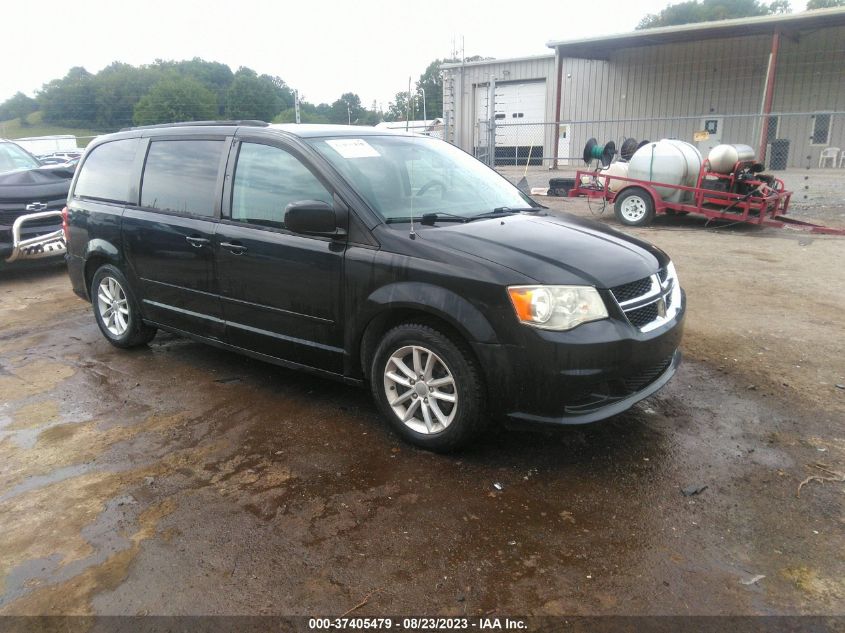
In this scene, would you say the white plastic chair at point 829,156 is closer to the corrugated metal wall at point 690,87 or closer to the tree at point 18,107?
the corrugated metal wall at point 690,87

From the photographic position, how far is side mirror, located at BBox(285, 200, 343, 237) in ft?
11.3

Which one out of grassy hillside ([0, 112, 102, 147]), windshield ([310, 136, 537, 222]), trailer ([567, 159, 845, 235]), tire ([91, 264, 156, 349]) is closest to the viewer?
windshield ([310, 136, 537, 222])

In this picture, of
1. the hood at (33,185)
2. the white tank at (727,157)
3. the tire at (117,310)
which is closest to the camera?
the tire at (117,310)

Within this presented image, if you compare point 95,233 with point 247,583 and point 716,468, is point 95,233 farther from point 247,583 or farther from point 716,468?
point 716,468

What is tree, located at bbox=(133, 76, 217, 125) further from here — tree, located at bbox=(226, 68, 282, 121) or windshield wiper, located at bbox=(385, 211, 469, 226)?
windshield wiper, located at bbox=(385, 211, 469, 226)

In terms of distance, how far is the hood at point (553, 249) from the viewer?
3119 millimetres

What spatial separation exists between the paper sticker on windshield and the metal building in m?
15.7

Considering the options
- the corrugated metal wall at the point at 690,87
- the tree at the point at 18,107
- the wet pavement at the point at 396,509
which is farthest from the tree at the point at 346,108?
the wet pavement at the point at 396,509

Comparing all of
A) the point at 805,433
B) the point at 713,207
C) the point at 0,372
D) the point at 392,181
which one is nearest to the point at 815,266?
the point at 713,207

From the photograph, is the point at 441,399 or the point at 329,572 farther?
the point at 441,399

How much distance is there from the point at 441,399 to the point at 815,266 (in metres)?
6.91

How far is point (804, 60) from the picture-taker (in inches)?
873

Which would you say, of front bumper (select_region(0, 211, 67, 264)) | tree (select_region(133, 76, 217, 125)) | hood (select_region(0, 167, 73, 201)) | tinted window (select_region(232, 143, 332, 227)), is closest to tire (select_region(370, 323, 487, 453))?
tinted window (select_region(232, 143, 332, 227))

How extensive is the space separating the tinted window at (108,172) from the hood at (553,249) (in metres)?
2.90
